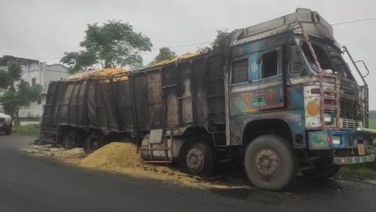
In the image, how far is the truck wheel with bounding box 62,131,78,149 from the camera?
60.7 ft

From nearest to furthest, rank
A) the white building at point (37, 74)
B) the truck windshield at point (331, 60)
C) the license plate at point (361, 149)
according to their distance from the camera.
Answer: the license plate at point (361, 149) < the truck windshield at point (331, 60) < the white building at point (37, 74)

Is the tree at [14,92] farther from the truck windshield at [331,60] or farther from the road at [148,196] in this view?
the truck windshield at [331,60]

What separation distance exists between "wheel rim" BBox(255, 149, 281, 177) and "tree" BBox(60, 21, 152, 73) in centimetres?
2257

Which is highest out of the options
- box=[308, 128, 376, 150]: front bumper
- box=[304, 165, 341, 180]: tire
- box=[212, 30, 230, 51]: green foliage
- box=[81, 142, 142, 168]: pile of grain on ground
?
box=[212, 30, 230, 51]: green foliage

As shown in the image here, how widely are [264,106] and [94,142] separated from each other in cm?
821

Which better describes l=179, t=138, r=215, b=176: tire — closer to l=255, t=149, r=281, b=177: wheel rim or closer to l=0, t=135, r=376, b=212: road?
l=0, t=135, r=376, b=212: road

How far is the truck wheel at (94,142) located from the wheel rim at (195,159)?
16.5 ft

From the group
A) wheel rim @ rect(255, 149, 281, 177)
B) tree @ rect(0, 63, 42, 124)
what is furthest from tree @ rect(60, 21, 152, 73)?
wheel rim @ rect(255, 149, 281, 177)

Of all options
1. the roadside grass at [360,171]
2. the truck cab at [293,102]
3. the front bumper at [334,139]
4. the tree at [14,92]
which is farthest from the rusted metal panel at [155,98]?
the tree at [14,92]

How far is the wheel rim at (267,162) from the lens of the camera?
10336mm

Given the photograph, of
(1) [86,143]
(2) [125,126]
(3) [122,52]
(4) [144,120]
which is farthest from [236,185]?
(3) [122,52]

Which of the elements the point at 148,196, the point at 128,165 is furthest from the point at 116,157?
the point at 148,196

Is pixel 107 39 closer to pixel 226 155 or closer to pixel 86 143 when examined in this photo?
pixel 86 143

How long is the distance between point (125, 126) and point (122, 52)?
1807cm
